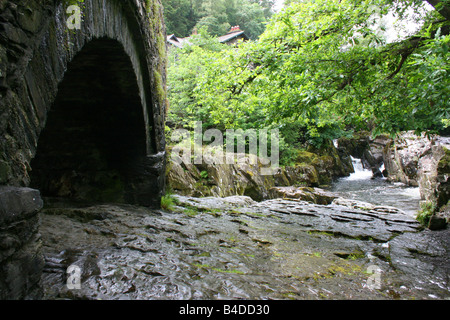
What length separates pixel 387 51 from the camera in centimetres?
532

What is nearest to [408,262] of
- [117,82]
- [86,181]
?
[117,82]

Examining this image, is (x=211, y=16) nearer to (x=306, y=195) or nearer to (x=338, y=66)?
(x=306, y=195)

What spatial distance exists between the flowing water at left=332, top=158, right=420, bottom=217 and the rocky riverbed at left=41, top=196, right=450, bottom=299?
5.26 metres

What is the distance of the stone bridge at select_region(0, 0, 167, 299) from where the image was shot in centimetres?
146

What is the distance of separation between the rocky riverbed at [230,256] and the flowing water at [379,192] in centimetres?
526

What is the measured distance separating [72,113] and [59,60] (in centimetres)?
324

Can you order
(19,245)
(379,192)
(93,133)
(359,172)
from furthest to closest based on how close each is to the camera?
(359,172), (379,192), (93,133), (19,245)

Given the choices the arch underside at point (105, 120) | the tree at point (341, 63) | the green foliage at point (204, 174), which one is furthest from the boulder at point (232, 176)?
the tree at point (341, 63)

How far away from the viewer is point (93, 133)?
535 cm

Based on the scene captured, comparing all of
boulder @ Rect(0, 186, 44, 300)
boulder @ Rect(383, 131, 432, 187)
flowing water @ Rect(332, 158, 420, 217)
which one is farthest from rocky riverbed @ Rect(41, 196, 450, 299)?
boulder @ Rect(383, 131, 432, 187)

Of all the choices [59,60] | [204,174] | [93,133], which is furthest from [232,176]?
[59,60]

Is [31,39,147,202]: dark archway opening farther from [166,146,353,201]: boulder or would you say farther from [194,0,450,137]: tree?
[166,146,353,201]: boulder

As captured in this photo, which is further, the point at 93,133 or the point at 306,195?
the point at 306,195

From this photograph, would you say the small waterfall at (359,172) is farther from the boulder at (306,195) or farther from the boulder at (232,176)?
the boulder at (306,195)
